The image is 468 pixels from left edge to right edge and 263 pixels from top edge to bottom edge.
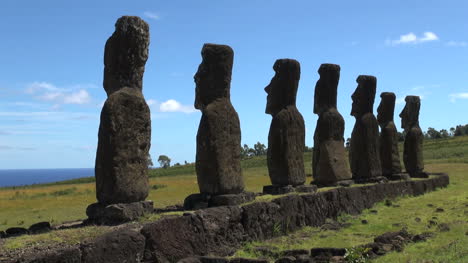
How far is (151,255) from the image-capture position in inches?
344

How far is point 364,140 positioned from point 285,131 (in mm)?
5651

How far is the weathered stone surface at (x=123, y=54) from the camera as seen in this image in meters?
10.1

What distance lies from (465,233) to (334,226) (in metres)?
3.37

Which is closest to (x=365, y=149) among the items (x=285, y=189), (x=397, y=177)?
(x=397, y=177)

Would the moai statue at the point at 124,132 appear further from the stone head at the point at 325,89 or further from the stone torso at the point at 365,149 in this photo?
the stone torso at the point at 365,149

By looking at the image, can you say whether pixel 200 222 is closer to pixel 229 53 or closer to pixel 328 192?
pixel 229 53

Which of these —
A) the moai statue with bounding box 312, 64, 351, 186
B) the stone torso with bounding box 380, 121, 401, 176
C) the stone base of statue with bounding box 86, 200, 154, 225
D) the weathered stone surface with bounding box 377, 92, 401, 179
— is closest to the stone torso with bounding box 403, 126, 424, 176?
the weathered stone surface with bounding box 377, 92, 401, 179

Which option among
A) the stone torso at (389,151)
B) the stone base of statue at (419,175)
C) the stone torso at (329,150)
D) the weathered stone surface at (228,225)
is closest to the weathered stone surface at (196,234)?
the weathered stone surface at (228,225)

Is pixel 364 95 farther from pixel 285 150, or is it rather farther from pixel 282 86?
pixel 285 150

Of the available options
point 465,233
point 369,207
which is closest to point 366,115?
point 369,207

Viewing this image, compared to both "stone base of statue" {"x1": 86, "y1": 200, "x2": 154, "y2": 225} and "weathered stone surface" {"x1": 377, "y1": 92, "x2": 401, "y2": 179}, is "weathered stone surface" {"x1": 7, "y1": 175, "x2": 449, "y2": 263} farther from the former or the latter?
"weathered stone surface" {"x1": 377, "y1": 92, "x2": 401, "y2": 179}

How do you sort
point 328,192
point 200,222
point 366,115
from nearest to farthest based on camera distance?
point 200,222, point 328,192, point 366,115

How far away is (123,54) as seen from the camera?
33.2 feet

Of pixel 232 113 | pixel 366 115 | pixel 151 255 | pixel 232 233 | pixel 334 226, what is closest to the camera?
pixel 151 255
